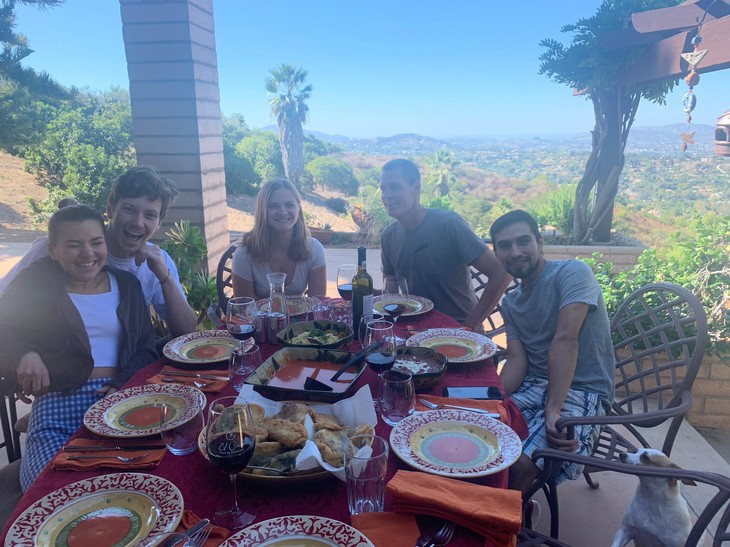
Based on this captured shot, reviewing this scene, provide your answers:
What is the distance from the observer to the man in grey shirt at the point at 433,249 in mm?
2740

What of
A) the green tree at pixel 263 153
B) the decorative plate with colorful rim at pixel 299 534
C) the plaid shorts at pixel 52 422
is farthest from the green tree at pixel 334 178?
the decorative plate with colorful rim at pixel 299 534

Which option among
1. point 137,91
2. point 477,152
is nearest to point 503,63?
point 477,152

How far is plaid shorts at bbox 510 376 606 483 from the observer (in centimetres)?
177

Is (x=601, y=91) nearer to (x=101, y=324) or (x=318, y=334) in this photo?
(x=318, y=334)

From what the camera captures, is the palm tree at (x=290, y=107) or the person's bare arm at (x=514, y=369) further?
the palm tree at (x=290, y=107)

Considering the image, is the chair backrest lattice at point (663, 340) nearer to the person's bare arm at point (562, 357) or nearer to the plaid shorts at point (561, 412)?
the plaid shorts at point (561, 412)

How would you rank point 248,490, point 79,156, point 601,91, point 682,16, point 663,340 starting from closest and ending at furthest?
point 248,490
point 663,340
point 682,16
point 601,91
point 79,156

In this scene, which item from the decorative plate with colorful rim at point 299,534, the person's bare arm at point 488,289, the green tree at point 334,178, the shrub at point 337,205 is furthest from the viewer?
the green tree at point 334,178

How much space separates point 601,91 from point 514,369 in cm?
458

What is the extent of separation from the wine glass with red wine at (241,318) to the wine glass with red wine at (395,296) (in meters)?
0.60

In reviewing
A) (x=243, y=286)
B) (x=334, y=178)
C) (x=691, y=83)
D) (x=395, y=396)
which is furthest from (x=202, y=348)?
(x=334, y=178)

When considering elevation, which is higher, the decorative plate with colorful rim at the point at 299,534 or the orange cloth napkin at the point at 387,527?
the decorative plate with colorful rim at the point at 299,534

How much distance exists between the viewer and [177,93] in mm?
3447

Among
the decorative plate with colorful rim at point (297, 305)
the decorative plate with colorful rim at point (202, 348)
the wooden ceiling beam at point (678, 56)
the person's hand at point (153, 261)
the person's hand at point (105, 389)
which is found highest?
the wooden ceiling beam at point (678, 56)
